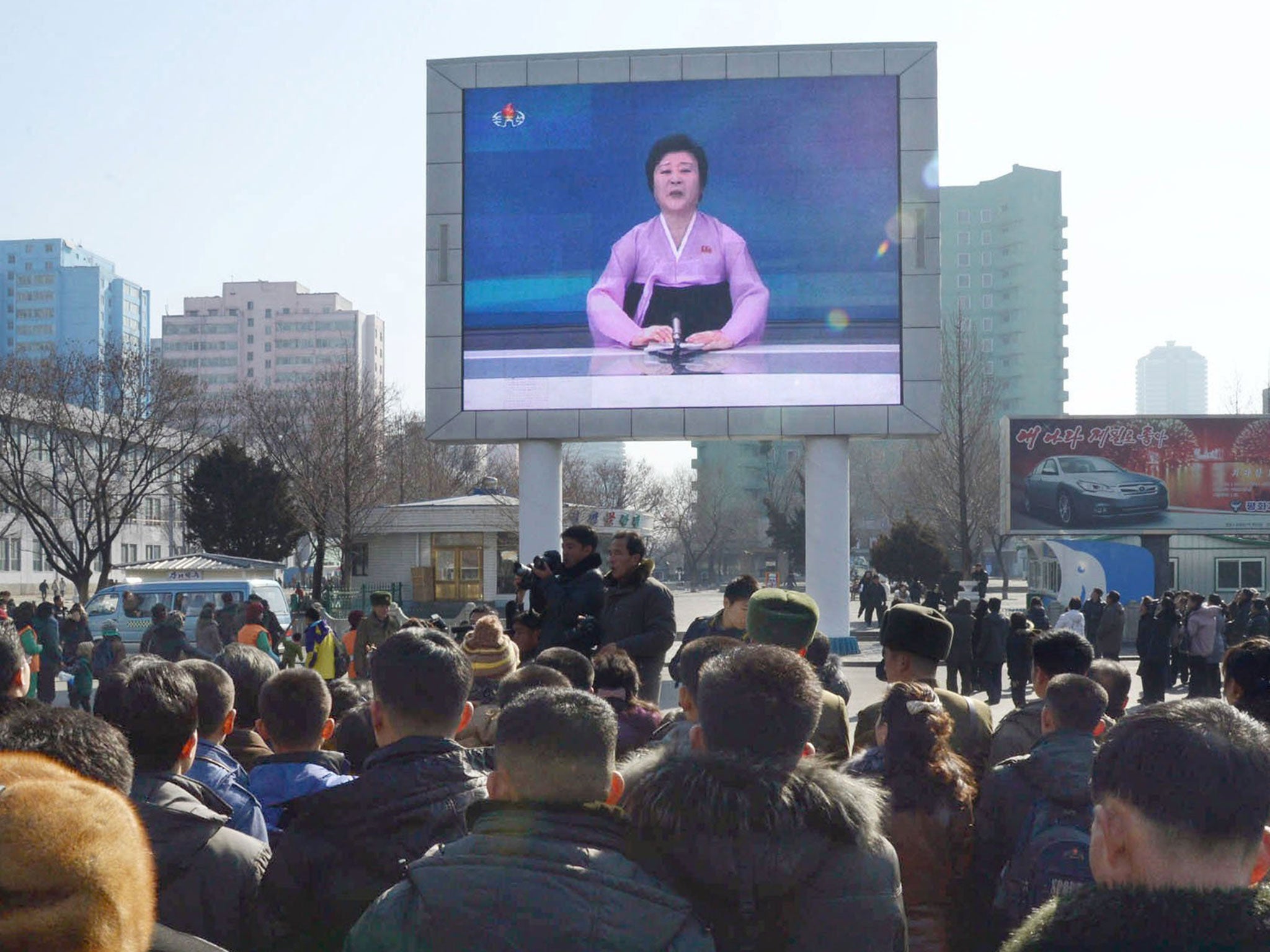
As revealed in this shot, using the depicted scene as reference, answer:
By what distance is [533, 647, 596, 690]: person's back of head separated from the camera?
5535mm

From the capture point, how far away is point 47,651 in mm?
17109

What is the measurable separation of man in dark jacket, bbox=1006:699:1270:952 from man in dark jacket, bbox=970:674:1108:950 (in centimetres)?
168

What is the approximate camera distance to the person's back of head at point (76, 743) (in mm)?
2895

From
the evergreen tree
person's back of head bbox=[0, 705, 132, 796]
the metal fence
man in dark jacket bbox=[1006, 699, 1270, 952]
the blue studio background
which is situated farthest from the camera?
the evergreen tree

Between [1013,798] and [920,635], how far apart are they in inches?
44.0

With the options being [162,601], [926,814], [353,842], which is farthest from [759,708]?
[162,601]

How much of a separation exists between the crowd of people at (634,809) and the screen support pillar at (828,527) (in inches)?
757

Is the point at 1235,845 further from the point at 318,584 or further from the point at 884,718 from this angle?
the point at 318,584

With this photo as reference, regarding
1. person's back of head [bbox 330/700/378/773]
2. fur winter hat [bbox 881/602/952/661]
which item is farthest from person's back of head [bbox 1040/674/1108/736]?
person's back of head [bbox 330/700/378/773]

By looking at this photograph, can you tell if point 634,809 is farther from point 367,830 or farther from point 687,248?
point 687,248

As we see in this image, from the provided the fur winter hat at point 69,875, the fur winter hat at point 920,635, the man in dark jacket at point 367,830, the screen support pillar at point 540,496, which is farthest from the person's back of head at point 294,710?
the screen support pillar at point 540,496

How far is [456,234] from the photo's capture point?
24109mm

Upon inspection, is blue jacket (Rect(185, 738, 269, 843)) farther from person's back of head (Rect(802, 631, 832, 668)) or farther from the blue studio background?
the blue studio background

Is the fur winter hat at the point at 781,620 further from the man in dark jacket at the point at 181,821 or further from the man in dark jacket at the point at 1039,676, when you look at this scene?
the man in dark jacket at the point at 181,821
